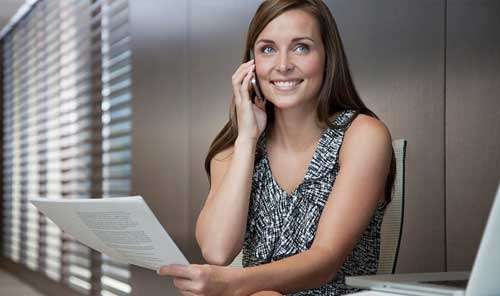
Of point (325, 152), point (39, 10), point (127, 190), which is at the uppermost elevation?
point (39, 10)

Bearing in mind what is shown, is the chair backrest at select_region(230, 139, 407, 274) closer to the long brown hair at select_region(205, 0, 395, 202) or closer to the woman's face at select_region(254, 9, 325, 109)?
the long brown hair at select_region(205, 0, 395, 202)

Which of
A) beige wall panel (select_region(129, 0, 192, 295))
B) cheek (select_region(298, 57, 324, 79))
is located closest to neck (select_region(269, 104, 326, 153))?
cheek (select_region(298, 57, 324, 79))

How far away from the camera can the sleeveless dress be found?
1.82m

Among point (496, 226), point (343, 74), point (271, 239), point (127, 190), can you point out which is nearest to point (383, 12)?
point (343, 74)

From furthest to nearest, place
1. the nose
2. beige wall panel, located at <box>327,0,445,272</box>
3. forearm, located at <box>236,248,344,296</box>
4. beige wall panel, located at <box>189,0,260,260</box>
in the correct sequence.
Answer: beige wall panel, located at <box>189,0,260,260</box> → beige wall panel, located at <box>327,0,445,272</box> → the nose → forearm, located at <box>236,248,344,296</box>

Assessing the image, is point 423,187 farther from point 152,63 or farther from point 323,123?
point 152,63

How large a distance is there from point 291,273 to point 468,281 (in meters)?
0.61

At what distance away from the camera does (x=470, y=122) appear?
237 centimetres

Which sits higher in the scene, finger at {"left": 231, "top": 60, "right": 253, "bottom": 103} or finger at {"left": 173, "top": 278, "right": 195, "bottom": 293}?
finger at {"left": 231, "top": 60, "right": 253, "bottom": 103}

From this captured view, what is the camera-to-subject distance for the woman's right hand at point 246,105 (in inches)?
74.5

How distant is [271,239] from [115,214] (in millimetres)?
645

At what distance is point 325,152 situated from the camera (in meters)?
1.84

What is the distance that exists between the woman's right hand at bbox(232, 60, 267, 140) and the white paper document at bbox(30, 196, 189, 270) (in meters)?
0.52

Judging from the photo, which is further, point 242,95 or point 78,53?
point 78,53
